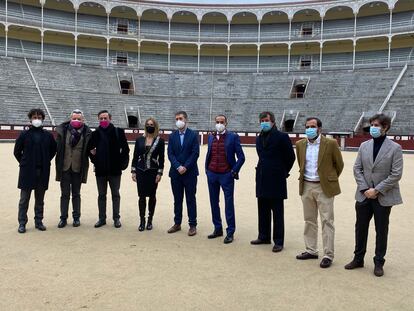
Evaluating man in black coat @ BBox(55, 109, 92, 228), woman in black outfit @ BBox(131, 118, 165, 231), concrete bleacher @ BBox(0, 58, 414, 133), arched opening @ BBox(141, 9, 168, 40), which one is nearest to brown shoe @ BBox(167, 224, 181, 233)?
woman in black outfit @ BBox(131, 118, 165, 231)

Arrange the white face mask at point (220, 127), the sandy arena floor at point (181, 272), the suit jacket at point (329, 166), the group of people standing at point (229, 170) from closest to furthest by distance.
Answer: the sandy arena floor at point (181, 272) → the group of people standing at point (229, 170) → the suit jacket at point (329, 166) → the white face mask at point (220, 127)

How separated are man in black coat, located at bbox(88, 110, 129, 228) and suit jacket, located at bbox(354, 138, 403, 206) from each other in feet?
11.7

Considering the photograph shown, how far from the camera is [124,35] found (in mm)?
40438

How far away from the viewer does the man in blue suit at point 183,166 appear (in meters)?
6.05

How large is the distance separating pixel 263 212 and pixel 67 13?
136ft

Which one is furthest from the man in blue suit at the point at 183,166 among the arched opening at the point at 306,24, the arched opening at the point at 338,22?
the arched opening at the point at 306,24

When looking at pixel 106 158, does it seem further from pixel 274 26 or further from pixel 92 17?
pixel 92 17

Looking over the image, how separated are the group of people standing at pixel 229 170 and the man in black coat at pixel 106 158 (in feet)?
0.05

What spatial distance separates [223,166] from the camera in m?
5.84

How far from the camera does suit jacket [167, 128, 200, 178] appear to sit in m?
6.05

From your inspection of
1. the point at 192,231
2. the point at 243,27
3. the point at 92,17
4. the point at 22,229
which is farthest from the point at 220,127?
the point at 92,17

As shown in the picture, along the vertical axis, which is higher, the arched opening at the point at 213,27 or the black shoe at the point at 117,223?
the arched opening at the point at 213,27

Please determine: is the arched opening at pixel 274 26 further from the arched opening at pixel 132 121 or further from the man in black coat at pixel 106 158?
the man in black coat at pixel 106 158

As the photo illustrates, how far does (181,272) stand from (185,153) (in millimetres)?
2166
